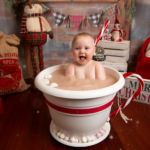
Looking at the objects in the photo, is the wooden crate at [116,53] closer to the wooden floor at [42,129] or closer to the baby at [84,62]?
the wooden floor at [42,129]

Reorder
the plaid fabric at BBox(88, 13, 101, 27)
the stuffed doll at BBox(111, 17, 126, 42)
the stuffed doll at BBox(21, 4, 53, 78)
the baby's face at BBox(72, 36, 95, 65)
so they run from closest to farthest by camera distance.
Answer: the baby's face at BBox(72, 36, 95, 65), the stuffed doll at BBox(21, 4, 53, 78), the stuffed doll at BBox(111, 17, 126, 42), the plaid fabric at BBox(88, 13, 101, 27)

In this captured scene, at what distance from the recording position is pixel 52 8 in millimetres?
1488

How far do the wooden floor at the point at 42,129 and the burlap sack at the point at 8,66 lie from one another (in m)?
0.13

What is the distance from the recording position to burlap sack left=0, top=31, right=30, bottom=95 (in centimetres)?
128

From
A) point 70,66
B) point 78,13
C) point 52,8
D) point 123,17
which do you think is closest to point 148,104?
point 70,66

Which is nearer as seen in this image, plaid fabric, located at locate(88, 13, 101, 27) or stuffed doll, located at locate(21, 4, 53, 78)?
stuffed doll, located at locate(21, 4, 53, 78)

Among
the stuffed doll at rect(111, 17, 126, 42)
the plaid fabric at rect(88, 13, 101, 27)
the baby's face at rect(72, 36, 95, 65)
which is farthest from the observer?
the plaid fabric at rect(88, 13, 101, 27)

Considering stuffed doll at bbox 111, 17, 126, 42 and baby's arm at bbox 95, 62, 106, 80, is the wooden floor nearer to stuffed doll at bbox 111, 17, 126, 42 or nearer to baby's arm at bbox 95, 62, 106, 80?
baby's arm at bbox 95, 62, 106, 80

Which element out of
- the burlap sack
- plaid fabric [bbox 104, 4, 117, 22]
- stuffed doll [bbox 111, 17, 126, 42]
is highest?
plaid fabric [bbox 104, 4, 117, 22]

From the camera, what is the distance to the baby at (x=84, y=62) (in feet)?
2.60

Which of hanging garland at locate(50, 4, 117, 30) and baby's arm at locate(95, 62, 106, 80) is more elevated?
hanging garland at locate(50, 4, 117, 30)

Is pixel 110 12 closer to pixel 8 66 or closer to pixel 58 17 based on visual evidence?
pixel 58 17

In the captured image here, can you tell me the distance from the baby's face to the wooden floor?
47cm

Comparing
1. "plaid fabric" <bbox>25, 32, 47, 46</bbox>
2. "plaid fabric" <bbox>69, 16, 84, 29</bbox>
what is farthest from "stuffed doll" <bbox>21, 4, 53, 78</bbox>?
"plaid fabric" <bbox>69, 16, 84, 29</bbox>
